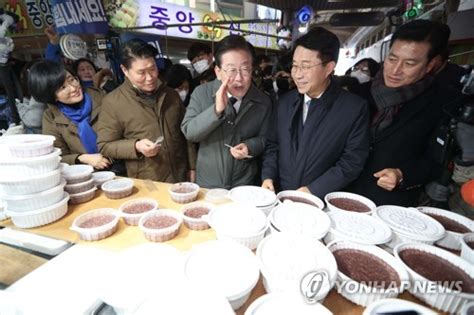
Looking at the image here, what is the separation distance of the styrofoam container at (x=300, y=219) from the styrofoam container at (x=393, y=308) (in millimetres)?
366

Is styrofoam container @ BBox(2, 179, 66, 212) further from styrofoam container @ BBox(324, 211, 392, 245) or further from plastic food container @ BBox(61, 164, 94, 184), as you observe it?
styrofoam container @ BBox(324, 211, 392, 245)

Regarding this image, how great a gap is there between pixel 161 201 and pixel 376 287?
1.41 m

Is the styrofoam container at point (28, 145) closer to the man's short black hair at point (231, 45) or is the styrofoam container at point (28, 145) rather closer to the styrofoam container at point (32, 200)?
the styrofoam container at point (32, 200)

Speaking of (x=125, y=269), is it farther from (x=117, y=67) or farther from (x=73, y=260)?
(x=117, y=67)

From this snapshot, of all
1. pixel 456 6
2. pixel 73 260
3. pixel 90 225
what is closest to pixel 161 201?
pixel 90 225

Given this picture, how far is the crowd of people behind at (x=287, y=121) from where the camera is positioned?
183 centimetres

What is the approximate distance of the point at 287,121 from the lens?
2006 millimetres

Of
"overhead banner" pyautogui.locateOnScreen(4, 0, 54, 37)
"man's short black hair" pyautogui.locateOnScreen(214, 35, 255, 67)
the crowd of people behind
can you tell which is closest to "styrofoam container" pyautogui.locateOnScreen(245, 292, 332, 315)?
the crowd of people behind

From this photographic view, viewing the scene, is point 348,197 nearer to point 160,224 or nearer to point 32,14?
point 160,224

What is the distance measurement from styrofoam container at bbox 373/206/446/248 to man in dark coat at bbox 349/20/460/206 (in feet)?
1.30

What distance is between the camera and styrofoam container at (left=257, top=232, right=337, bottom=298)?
0.95 metres

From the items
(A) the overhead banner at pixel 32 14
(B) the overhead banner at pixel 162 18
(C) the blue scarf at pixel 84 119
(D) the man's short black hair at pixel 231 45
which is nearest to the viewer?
(D) the man's short black hair at pixel 231 45

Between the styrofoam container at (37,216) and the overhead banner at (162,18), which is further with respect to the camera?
the overhead banner at (162,18)

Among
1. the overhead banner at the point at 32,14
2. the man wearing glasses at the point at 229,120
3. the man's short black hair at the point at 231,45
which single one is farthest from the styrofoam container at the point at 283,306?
the overhead banner at the point at 32,14
